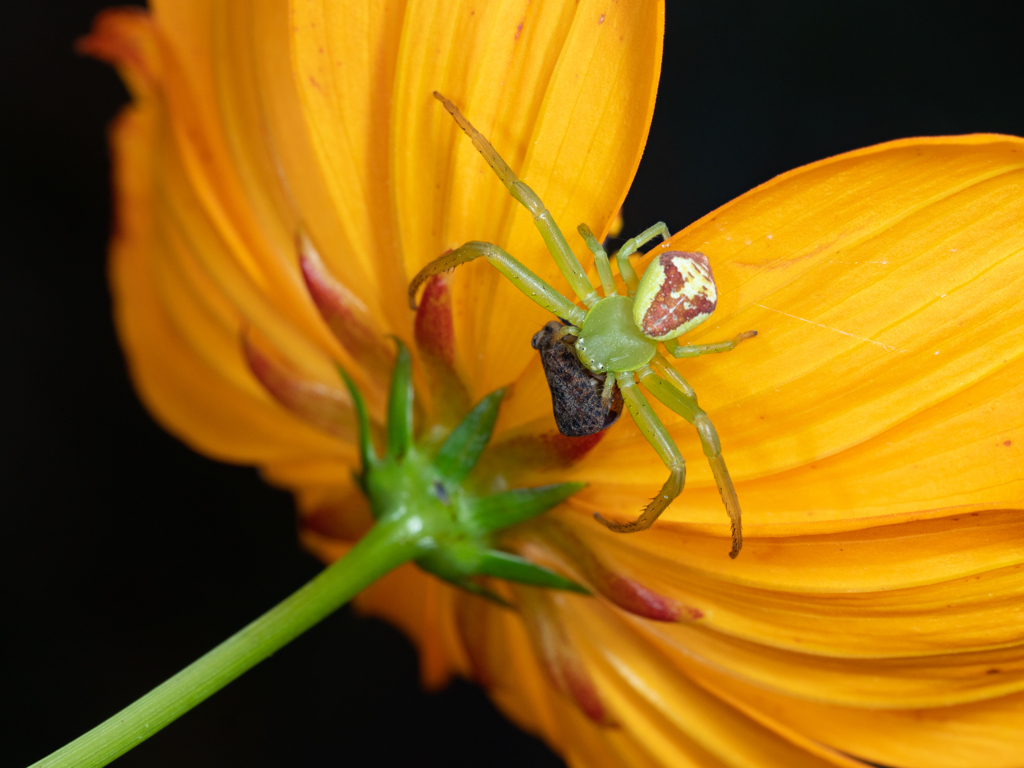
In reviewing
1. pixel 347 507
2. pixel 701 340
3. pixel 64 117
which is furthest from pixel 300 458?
pixel 64 117

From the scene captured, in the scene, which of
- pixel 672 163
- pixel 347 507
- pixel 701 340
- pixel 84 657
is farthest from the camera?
pixel 84 657

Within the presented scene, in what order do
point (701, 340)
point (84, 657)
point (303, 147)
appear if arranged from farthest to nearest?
point (84, 657) → point (303, 147) → point (701, 340)

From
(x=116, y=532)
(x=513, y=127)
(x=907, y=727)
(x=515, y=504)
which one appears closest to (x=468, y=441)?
(x=515, y=504)

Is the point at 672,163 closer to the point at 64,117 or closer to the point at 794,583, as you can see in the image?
the point at 794,583

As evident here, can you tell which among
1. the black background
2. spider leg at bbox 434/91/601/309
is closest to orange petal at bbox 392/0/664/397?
spider leg at bbox 434/91/601/309

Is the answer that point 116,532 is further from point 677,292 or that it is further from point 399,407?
point 677,292

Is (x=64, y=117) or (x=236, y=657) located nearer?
(x=236, y=657)
